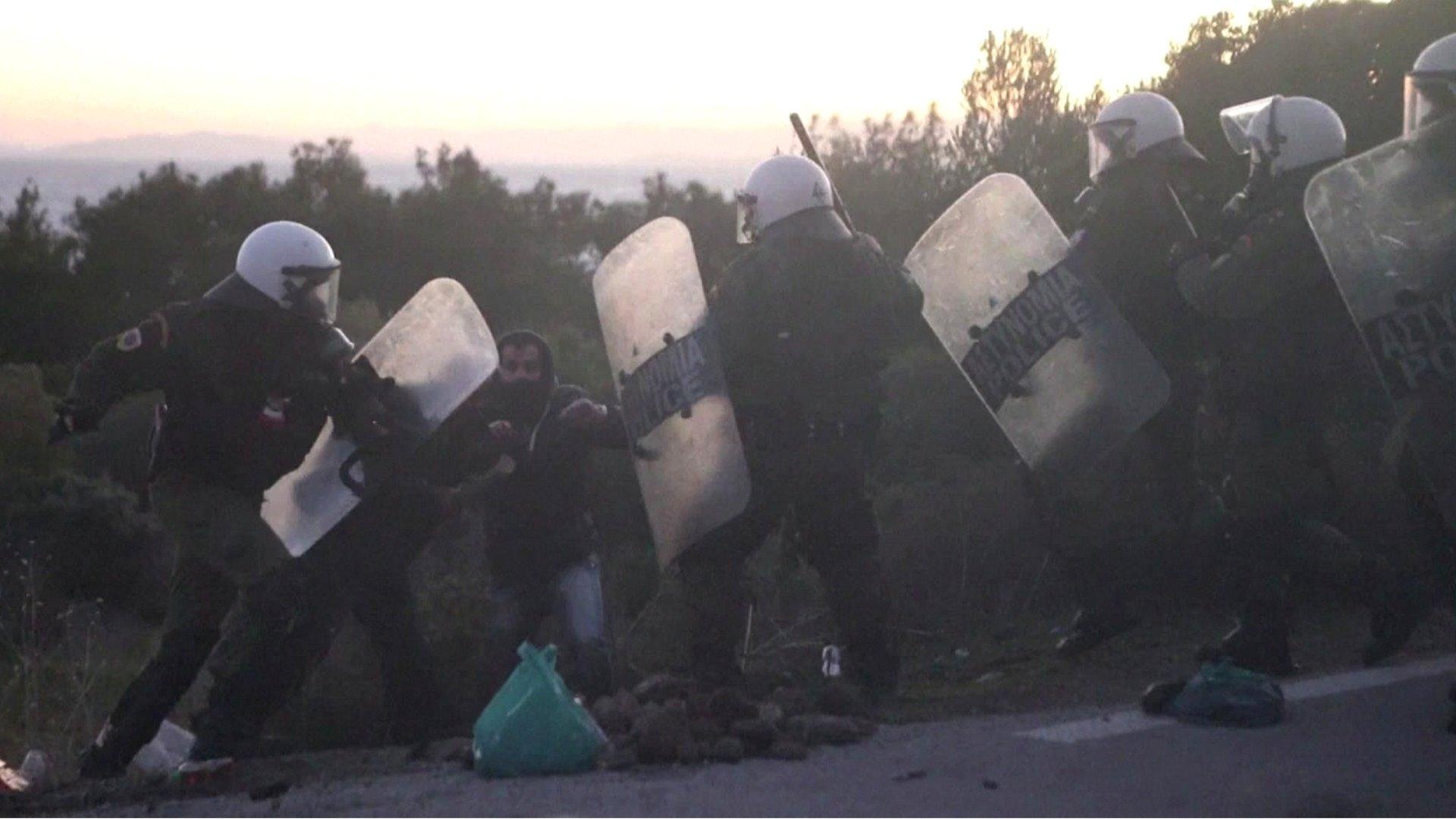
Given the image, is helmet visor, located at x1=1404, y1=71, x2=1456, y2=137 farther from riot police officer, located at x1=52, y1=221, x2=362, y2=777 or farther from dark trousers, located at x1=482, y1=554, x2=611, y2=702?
riot police officer, located at x1=52, y1=221, x2=362, y2=777

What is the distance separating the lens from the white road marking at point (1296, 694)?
585 centimetres

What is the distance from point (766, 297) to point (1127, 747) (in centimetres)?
199

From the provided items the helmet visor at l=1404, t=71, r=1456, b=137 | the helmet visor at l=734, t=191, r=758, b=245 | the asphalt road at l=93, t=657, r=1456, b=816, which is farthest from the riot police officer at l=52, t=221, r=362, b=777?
the helmet visor at l=1404, t=71, r=1456, b=137

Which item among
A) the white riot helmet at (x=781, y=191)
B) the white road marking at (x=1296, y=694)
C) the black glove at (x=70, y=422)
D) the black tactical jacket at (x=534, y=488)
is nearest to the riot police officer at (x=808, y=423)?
the white riot helmet at (x=781, y=191)

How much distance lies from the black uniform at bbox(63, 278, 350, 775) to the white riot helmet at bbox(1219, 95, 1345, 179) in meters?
3.49

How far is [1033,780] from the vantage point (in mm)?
5215

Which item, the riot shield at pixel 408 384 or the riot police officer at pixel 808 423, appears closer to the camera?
the riot police officer at pixel 808 423

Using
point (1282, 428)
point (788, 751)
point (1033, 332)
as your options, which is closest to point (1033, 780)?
point (788, 751)

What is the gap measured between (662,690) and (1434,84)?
3.23 metres

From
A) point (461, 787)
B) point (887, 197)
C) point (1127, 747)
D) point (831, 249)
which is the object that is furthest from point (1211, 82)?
point (461, 787)

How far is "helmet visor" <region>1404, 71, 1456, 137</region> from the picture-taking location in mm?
6293

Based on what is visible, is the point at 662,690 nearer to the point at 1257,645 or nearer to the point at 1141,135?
the point at 1257,645

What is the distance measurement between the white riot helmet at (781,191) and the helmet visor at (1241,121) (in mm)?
1583

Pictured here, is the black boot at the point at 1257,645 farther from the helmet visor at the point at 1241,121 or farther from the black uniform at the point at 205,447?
the black uniform at the point at 205,447
